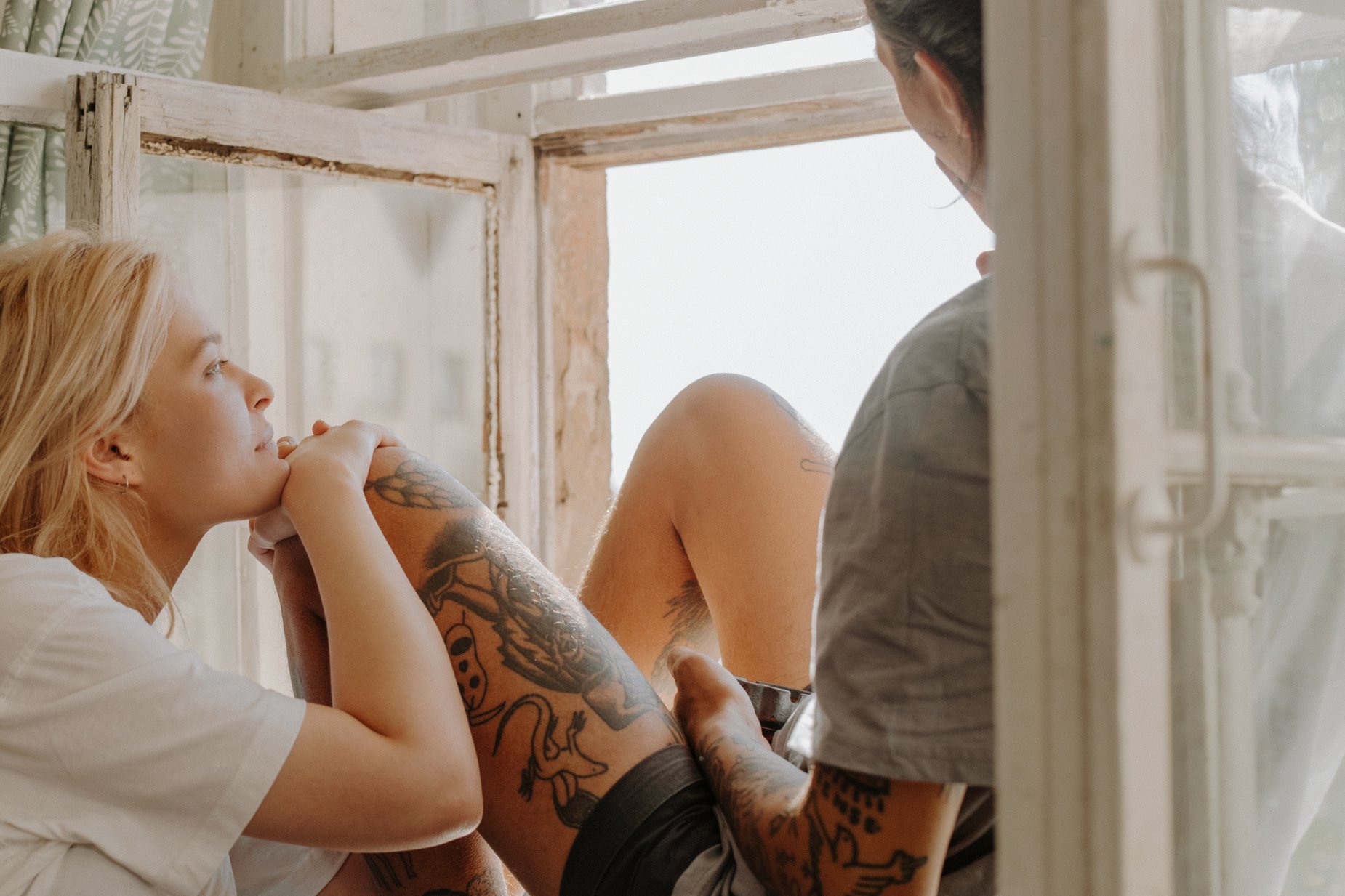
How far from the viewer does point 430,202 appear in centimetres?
203

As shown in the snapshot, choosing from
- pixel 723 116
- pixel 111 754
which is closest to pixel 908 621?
pixel 111 754

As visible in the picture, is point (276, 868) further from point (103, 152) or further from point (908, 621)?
point (103, 152)

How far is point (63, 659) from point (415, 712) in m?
0.24

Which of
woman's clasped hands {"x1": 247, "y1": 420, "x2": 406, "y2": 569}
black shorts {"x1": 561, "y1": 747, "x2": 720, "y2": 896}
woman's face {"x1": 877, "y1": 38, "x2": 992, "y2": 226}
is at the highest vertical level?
woman's face {"x1": 877, "y1": 38, "x2": 992, "y2": 226}

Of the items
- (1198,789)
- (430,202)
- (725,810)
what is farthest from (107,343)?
(430,202)

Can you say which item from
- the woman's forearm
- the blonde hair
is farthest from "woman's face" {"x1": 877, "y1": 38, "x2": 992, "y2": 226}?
the blonde hair

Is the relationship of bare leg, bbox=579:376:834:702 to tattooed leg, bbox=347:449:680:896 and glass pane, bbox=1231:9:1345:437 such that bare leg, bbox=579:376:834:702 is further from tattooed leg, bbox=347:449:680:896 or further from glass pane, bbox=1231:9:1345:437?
glass pane, bbox=1231:9:1345:437

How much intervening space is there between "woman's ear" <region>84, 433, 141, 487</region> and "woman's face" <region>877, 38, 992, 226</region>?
70 centimetres

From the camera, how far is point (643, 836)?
947 mm

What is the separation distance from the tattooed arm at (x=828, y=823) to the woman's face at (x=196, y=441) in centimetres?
47

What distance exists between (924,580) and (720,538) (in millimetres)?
570

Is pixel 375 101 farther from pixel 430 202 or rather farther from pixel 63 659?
pixel 63 659

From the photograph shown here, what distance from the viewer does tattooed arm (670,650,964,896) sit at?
73 centimetres

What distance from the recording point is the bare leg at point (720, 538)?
1244mm
